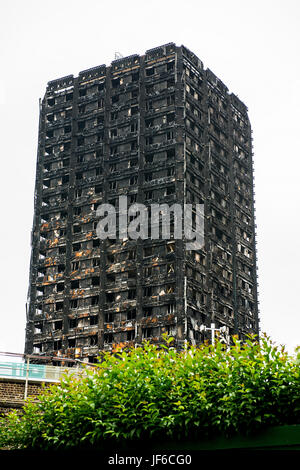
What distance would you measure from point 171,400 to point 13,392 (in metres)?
14.8

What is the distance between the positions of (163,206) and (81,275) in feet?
49.3

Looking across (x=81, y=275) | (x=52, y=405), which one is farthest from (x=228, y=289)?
(x=52, y=405)

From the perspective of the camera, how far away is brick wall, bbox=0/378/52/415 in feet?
110

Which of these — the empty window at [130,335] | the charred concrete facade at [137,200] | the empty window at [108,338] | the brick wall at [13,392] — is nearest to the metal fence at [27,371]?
the brick wall at [13,392]

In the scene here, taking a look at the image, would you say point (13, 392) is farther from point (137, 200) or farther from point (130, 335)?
point (137, 200)

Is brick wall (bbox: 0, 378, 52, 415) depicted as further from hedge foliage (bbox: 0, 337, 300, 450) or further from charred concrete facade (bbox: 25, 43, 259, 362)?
charred concrete facade (bbox: 25, 43, 259, 362)

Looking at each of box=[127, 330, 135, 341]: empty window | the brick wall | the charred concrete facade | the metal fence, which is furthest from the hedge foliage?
box=[127, 330, 135, 341]: empty window

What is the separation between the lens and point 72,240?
97.9 m

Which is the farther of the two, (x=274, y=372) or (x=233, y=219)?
(x=233, y=219)

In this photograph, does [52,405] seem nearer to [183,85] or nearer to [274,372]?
[274,372]

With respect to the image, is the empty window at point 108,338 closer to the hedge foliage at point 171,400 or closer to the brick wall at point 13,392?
the brick wall at point 13,392
